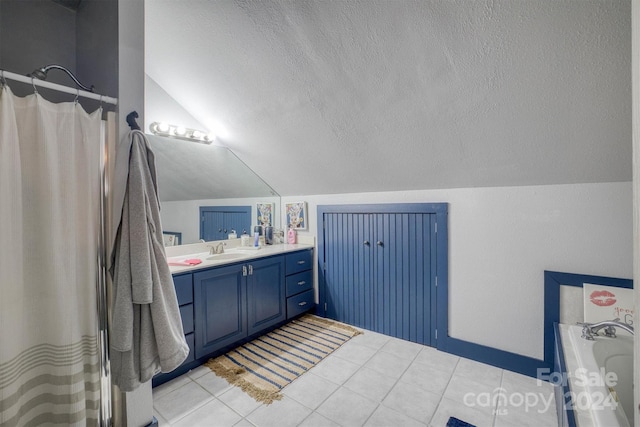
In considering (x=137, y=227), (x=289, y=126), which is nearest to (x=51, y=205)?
(x=137, y=227)

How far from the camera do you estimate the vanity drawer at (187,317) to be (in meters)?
2.05

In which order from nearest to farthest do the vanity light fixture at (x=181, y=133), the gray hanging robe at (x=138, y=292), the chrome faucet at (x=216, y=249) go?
the gray hanging robe at (x=138, y=292) < the vanity light fixture at (x=181, y=133) < the chrome faucet at (x=216, y=249)

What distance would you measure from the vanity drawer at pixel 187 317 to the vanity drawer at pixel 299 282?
107cm

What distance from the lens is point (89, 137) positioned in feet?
4.25

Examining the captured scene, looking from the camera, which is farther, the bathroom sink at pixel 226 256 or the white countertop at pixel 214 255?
the bathroom sink at pixel 226 256

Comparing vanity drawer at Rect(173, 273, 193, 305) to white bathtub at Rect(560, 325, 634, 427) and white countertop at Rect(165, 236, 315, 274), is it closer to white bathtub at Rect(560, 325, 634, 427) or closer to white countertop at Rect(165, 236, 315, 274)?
white countertop at Rect(165, 236, 315, 274)

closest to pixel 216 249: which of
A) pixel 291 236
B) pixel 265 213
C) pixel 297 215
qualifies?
pixel 265 213

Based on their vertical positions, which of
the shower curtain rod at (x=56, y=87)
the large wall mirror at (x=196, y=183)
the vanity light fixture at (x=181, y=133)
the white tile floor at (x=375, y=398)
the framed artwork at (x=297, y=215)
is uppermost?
the vanity light fixture at (x=181, y=133)

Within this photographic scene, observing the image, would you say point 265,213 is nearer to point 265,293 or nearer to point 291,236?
point 291,236

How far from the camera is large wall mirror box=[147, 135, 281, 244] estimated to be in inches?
99.3

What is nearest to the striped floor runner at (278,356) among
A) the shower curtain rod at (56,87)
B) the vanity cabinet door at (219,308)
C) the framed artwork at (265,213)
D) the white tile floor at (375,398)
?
the white tile floor at (375,398)

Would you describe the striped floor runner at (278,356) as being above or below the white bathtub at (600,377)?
below

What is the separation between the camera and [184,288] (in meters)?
2.05

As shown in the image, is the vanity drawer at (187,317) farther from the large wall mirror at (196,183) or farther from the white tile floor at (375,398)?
the large wall mirror at (196,183)
